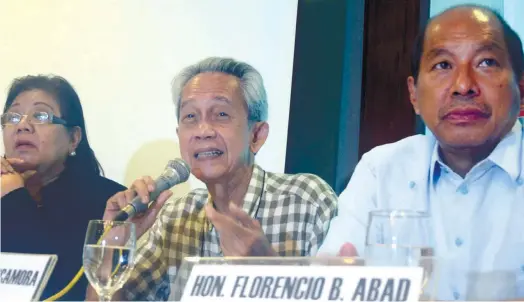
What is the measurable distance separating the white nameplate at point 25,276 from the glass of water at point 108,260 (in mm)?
141

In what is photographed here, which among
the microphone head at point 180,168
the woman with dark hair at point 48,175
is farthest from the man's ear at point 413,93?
the woman with dark hair at point 48,175

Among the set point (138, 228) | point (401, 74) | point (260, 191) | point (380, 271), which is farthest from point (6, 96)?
point (380, 271)

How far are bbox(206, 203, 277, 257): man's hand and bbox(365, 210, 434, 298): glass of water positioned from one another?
48 centimetres

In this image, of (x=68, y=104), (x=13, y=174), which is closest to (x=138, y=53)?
(x=68, y=104)

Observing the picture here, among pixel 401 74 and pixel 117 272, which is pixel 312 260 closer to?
pixel 117 272

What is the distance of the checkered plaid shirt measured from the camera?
151 centimetres

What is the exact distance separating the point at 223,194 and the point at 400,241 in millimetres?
689

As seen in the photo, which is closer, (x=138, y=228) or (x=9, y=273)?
(x=9, y=273)

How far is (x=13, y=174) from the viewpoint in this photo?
1.87 m

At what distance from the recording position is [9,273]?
55.0 inches

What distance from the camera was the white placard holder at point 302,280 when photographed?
3.03 ft

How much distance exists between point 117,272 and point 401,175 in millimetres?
618

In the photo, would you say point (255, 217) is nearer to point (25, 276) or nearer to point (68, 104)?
point (25, 276)

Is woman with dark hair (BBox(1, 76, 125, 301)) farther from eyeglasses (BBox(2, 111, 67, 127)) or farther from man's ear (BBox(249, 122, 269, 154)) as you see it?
man's ear (BBox(249, 122, 269, 154))
